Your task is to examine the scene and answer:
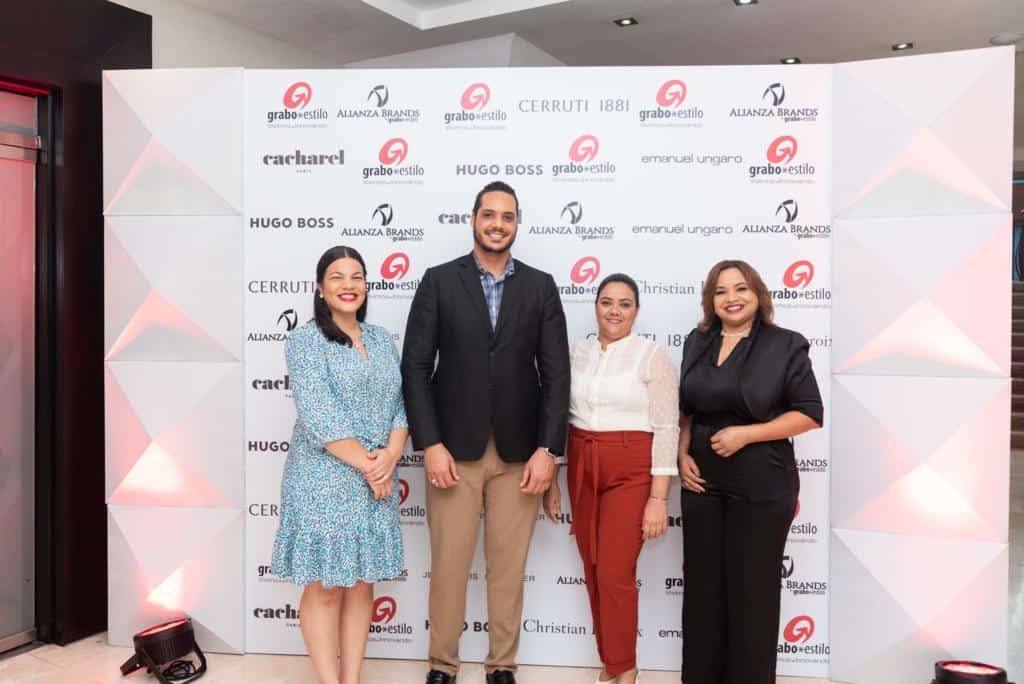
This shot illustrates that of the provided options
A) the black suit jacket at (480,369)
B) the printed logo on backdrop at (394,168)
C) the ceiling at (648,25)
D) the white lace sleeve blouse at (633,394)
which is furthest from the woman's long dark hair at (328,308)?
the ceiling at (648,25)

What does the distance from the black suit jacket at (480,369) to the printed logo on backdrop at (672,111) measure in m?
0.99

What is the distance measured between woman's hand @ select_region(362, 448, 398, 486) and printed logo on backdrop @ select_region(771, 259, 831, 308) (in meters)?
1.73

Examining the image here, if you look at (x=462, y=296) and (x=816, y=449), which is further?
(x=816, y=449)

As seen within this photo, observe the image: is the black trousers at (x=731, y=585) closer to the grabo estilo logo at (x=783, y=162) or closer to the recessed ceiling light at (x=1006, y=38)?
the grabo estilo logo at (x=783, y=162)

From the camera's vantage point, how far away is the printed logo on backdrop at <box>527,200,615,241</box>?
10.3 feet

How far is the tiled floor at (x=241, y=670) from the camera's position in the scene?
9.92ft

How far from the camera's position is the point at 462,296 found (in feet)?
8.84

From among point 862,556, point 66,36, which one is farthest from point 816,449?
point 66,36

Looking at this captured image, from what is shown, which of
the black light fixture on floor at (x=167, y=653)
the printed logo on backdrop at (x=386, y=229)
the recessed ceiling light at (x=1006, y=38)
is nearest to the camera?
the black light fixture on floor at (x=167, y=653)

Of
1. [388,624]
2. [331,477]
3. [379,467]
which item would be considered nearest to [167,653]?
[388,624]

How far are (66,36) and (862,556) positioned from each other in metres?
4.08

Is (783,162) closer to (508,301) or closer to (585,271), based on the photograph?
(585,271)

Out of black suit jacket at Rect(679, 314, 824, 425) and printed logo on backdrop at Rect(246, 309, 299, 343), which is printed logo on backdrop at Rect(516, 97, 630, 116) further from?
printed logo on backdrop at Rect(246, 309, 299, 343)

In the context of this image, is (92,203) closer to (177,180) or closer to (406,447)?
(177,180)
